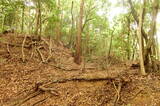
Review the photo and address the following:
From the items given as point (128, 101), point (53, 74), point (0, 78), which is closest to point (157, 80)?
point (128, 101)

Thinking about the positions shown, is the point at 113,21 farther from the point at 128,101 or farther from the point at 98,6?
the point at 128,101

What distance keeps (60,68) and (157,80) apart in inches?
224

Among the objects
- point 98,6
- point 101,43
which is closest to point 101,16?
point 98,6

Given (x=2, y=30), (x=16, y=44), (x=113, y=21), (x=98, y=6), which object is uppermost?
(x=98, y=6)

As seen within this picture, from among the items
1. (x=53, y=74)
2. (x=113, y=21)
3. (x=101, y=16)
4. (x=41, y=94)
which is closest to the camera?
(x=41, y=94)

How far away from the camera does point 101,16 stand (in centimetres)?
2359

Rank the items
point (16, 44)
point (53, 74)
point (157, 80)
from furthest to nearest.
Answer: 1. point (16, 44)
2. point (53, 74)
3. point (157, 80)

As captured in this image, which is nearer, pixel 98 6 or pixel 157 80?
pixel 157 80

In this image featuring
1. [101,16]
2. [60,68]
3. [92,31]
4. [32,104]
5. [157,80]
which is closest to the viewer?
[32,104]

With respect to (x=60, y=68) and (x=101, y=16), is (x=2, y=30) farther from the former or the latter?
(x=101, y=16)

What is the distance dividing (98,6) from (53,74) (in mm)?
14556

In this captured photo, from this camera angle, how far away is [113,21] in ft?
68.5

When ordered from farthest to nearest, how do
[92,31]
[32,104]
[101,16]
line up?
[92,31], [101,16], [32,104]

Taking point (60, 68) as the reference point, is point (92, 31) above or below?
above
